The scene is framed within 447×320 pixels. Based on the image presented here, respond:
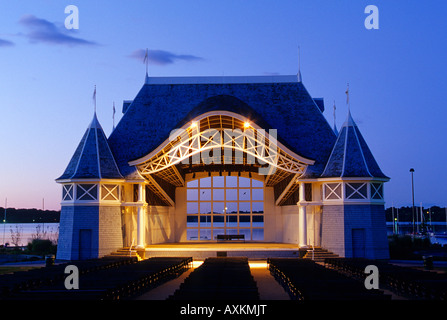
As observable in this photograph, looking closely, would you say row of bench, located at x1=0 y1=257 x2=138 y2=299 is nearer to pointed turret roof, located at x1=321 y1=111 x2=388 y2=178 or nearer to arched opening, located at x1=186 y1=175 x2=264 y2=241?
pointed turret roof, located at x1=321 y1=111 x2=388 y2=178

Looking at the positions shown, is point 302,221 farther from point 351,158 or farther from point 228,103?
point 228,103

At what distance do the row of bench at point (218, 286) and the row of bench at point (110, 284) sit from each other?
186 cm

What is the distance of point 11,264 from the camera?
30.5m

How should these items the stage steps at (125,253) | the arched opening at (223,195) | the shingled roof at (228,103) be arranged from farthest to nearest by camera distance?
the arched opening at (223,195)
the shingled roof at (228,103)
the stage steps at (125,253)

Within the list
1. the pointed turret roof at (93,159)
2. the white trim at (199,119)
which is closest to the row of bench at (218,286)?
the white trim at (199,119)

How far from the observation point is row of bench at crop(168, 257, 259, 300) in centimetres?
1259

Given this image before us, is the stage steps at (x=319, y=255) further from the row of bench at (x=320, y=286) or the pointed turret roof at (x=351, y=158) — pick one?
the row of bench at (x=320, y=286)

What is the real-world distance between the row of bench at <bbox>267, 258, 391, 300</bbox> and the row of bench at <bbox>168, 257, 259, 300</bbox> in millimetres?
1275

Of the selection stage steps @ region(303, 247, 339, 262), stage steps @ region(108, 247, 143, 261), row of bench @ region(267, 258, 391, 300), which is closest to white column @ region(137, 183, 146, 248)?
stage steps @ region(108, 247, 143, 261)

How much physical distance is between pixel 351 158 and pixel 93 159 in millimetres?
14231

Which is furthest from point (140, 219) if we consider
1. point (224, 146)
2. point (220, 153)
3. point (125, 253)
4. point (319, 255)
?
point (319, 255)

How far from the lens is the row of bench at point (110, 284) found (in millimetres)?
13312

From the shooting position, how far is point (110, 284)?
52.0 feet
